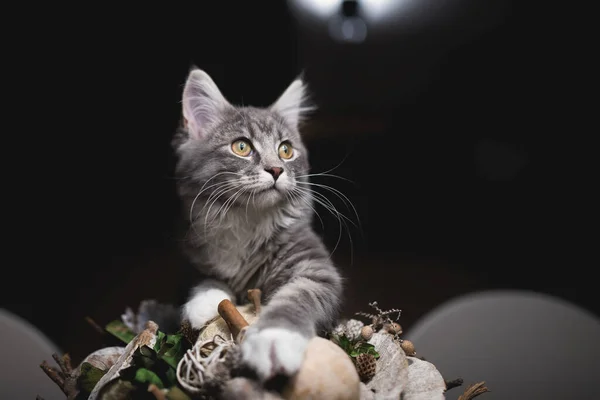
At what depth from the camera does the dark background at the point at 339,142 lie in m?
1.39

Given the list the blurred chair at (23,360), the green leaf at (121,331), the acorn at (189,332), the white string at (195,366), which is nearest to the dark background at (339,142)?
the blurred chair at (23,360)

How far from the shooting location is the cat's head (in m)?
1.16

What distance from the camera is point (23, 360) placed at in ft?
4.74

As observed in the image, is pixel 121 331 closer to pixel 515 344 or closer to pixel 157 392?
pixel 157 392

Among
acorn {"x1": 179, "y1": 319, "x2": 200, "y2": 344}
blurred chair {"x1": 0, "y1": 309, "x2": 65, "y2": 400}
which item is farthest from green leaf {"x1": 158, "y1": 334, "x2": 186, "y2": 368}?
blurred chair {"x1": 0, "y1": 309, "x2": 65, "y2": 400}

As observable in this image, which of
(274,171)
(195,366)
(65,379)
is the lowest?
(65,379)

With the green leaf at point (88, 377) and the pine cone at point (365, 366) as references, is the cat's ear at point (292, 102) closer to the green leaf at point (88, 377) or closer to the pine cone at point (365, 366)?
the pine cone at point (365, 366)

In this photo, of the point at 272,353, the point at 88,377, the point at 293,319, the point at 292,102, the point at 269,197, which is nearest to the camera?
the point at 272,353

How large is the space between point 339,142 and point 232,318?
710 millimetres

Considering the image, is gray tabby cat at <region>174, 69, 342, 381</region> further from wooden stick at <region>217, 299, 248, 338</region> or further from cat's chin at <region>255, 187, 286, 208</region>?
wooden stick at <region>217, 299, 248, 338</region>

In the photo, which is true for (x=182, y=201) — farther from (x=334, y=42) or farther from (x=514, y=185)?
(x=514, y=185)

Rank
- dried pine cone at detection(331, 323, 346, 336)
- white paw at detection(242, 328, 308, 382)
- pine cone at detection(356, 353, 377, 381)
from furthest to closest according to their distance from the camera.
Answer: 1. dried pine cone at detection(331, 323, 346, 336)
2. pine cone at detection(356, 353, 377, 381)
3. white paw at detection(242, 328, 308, 382)

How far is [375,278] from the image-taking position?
1543 millimetres

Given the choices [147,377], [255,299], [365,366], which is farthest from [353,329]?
[147,377]
